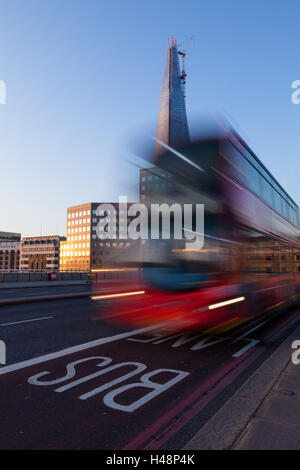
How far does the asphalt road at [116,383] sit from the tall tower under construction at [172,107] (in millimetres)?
4868

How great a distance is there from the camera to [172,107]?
26.6 metres

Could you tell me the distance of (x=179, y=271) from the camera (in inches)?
305

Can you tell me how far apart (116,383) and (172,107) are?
25.6 metres

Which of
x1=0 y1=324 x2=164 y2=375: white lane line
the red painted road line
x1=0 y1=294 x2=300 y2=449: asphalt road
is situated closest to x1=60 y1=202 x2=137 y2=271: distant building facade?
x1=0 y1=324 x2=164 y2=375: white lane line

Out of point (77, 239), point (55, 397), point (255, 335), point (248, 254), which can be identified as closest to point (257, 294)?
point (248, 254)

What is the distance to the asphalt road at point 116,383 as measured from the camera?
3078 millimetres

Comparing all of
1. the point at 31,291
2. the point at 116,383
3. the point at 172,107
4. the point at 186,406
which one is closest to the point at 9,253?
the point at 31,291

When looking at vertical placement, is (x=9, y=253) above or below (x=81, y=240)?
below

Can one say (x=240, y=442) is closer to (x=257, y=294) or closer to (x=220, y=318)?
(x=220, y=318)

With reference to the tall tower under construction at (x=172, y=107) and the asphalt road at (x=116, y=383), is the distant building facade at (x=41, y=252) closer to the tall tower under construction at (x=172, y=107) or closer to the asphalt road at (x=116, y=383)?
the tall tower under construction at (x=172, y=107)

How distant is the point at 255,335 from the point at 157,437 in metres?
5.39

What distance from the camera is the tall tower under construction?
28.3 ft

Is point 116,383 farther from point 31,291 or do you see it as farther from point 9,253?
point 9,253

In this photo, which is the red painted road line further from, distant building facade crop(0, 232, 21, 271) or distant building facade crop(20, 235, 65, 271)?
distant building facade crop(0, 232, 21, 271)
